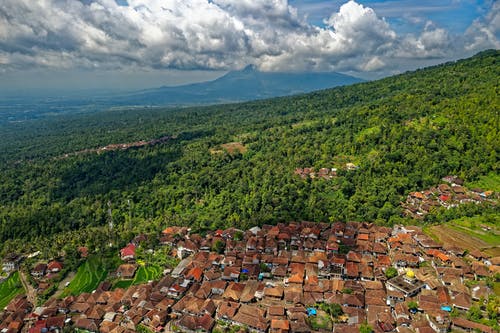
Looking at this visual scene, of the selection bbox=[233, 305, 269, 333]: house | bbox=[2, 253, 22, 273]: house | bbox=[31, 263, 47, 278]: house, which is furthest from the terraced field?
bbox=[2, 253, 22, 273]: house

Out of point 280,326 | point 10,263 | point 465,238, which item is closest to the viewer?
point 280,326

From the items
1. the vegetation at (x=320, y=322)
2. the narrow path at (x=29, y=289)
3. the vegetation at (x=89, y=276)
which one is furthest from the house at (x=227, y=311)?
the narrow path at (x=29, y=289)

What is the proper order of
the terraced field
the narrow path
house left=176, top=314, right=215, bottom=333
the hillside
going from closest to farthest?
house left=176, top=314, right=215, bottom=333, the narrow path, the terraced field, the hillside

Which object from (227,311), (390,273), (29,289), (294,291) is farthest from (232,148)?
(227,311)

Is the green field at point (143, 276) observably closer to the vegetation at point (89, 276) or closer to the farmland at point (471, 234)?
the vegetation at point (89, 276)

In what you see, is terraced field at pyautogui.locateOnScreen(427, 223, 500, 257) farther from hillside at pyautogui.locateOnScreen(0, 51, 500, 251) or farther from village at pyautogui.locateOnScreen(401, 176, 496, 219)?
village at pyautogui.locateOnScreen(401, 176, 496, 219)

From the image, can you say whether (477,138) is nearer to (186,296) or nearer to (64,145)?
(186,296)

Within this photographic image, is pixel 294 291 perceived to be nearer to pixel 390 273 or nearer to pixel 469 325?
pixel 390 273
